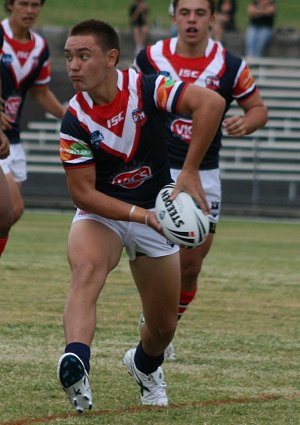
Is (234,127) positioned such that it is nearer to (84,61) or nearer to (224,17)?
(84,61)

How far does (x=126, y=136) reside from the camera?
18.7 ft

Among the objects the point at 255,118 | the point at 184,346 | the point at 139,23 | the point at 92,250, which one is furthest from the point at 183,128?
the point at 139,23

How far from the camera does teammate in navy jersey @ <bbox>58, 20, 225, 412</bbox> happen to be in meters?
5.50

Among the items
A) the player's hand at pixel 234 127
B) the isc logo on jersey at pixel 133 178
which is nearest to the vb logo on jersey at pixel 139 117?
the isc logo on jersey at pixel 133 178

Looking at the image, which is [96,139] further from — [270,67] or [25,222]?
[270,67]

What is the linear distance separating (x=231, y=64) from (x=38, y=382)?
9.07 ft

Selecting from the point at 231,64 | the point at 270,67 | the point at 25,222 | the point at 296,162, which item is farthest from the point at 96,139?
the point at 270,67

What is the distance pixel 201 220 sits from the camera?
212 inches

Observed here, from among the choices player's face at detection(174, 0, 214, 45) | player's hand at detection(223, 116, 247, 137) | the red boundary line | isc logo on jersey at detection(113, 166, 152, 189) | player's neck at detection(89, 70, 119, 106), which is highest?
player's neck at detection(89, 70, 119, 106)

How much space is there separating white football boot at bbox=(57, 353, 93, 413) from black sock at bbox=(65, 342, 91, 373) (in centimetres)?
5

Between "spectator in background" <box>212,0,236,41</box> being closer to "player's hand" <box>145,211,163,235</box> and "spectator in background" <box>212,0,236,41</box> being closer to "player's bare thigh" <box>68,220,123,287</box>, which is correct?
"player's bare thigh" <box>68,220,123,287</box>

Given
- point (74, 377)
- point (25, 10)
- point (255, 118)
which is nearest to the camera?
point (74, 377)

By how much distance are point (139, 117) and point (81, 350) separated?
1.22 meters

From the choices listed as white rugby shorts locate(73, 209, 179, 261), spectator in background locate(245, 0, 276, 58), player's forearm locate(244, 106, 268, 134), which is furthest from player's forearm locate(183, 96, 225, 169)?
spectator in background locate(245, 0, 276, 58)
